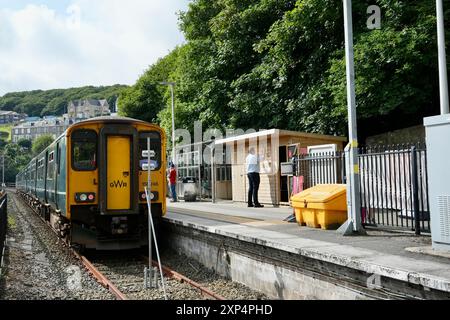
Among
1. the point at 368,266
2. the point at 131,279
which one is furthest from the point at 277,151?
the point at 368,266

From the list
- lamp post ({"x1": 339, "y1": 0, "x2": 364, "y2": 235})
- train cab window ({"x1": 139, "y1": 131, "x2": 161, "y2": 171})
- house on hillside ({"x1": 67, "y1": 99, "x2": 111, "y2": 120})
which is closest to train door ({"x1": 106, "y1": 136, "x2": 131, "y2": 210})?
train cab window ({"x1": 139, "y1": 131, "x2": 161, "y2": 171})

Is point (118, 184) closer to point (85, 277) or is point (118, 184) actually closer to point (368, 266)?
point (85, 277)

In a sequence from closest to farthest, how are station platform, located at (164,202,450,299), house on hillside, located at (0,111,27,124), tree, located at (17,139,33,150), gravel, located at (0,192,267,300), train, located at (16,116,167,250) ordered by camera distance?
station platform, located at (164,202,450,299) → gravel, located at (0,192,267,300) → train, located at (16,116,167,250) → tree, located at (17,139,33,150) → house on hillside, located at (0,111,27,124)

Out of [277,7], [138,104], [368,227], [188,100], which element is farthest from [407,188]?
[138,104]

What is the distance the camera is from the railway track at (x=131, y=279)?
792cm

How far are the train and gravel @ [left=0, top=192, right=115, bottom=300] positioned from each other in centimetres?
98

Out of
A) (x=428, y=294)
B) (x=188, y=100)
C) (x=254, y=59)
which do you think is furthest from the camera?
(x=188, y=100)

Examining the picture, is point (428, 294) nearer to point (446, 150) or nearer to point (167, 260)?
point (446, 150)

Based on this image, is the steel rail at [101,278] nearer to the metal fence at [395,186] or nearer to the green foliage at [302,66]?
the metal fence at [395,186]

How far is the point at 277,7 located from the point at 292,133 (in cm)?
916

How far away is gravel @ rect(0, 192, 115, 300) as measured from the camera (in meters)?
8.09

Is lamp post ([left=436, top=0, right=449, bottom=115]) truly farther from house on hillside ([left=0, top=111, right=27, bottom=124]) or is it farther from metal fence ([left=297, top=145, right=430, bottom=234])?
house on hillside ([left=0, top=111, right=27, bottom=124])

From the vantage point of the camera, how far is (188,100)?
30.2m

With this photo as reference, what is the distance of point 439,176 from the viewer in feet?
20.5
